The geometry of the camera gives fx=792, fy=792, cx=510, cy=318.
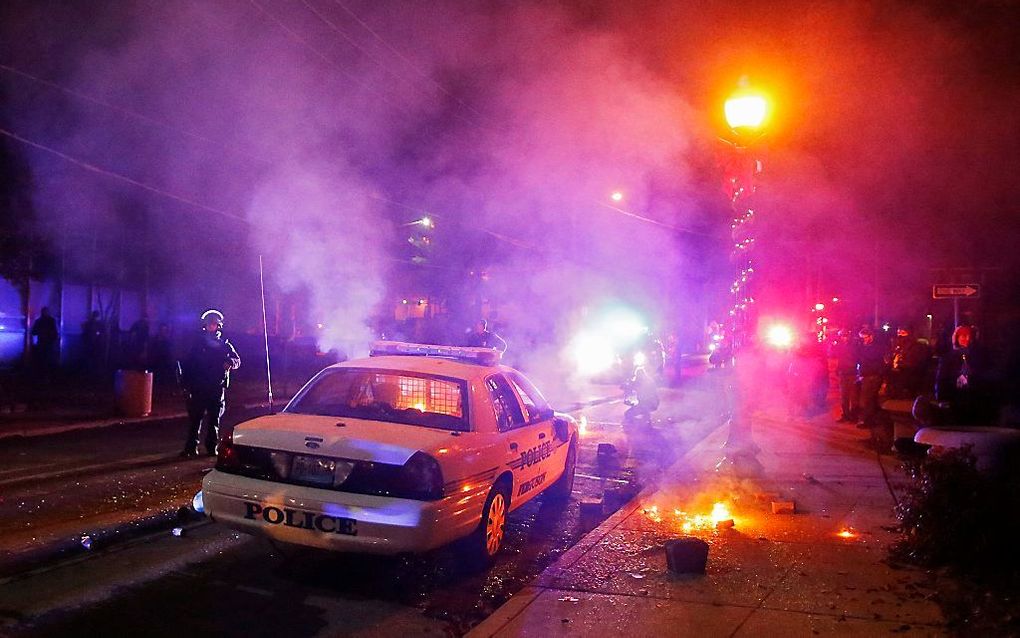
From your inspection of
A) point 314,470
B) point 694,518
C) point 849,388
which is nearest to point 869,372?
point 849,388

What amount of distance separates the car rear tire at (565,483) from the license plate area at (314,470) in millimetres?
2862

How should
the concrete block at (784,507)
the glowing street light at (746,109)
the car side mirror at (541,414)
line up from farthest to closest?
the glowing street light at (746,109) < the concrete block at (784,507) < the car side mirror at (541,414)

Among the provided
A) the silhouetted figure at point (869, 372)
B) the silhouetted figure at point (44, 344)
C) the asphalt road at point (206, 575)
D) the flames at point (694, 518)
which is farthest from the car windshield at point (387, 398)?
the silhouetted figure at point (44, 344)

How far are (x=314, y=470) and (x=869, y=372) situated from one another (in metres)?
8.88

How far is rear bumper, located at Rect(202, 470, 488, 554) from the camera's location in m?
4.23

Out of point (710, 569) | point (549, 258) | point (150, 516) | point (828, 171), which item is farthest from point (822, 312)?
point (150, 516)

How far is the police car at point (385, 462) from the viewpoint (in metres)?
4.29

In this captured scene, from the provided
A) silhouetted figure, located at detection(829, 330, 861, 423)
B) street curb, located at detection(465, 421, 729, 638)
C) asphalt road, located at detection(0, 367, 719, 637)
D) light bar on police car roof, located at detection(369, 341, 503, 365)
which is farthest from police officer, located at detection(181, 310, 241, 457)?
silhouetted figure, located at detection(829, 330, 861, 423)

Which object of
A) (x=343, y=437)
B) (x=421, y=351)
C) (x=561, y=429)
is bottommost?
(x=561, y=429)

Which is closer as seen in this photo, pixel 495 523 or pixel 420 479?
pixel 420 479

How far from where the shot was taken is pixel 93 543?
5.18 metres

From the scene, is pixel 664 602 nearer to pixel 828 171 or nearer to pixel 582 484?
pixel 582 484

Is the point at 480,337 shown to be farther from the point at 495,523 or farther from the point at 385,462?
the point at 385,462

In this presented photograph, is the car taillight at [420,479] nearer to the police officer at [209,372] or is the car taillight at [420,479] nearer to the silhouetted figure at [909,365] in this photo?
the police officer at [209,372]
